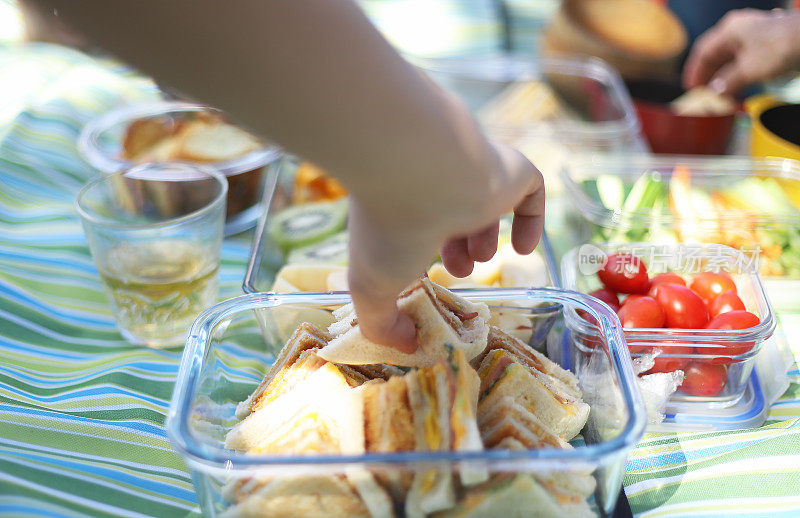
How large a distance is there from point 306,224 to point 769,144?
90 centimetres

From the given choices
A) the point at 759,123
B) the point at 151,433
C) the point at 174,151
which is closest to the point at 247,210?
the point at 174,151

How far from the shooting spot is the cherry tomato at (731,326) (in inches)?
31.3

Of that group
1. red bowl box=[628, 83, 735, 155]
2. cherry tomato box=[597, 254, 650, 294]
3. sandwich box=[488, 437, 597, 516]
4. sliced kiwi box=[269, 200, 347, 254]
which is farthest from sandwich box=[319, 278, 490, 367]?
red bowl box=[628, 83, 735, 155]

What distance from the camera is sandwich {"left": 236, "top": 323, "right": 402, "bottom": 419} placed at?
0.69 metres

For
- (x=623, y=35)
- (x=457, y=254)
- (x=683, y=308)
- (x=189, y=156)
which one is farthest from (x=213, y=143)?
(x=623, y=35)

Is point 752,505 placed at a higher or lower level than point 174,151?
lower

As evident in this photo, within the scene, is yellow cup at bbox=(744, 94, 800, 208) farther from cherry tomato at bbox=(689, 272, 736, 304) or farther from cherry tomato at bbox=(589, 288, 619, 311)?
cherry tomato at bbox=(589, 288, 619, 311)

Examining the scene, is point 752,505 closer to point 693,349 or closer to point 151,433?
point 693,349

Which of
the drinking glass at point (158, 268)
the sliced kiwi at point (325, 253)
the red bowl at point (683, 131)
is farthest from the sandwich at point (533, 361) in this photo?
the red bowl at point (683, 131)

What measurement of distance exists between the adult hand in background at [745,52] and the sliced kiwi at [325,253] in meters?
1.07

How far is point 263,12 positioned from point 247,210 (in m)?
0.93

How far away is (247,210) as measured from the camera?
49.8 inches

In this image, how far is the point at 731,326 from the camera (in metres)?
0.83

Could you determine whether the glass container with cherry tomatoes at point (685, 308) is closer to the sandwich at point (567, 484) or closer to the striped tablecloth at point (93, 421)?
the striped tablecloth at point (93, 421)
